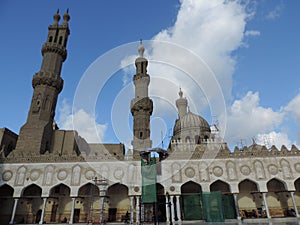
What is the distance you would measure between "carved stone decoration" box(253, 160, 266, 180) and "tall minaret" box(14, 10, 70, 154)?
82.3 ft

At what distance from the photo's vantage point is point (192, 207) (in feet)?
74.6

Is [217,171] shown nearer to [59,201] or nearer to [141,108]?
[141,108]

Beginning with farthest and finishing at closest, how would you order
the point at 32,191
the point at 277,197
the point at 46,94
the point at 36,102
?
1. the point at 46,94
2. the point at 36,102
3. the point at 32,191
4. the point at 277,197

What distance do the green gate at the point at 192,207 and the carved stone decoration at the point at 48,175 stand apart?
1453 centimetres

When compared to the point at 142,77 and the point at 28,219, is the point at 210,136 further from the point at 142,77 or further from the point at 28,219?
the point at 28,219

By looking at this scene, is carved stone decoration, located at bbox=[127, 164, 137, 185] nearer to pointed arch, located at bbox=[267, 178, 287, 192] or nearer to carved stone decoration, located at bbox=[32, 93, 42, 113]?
pointed arch, located at bbox=[267, 178, 287, 192]

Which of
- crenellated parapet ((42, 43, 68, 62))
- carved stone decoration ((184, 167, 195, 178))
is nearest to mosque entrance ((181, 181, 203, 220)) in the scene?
carved stone decoration ((184, 167, 195, 178))

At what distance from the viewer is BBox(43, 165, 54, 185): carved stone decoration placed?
23406 mm

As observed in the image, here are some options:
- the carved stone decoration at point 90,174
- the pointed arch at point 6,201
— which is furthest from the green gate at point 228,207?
the pointed arch at point 6,201

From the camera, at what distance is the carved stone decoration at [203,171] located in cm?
2344

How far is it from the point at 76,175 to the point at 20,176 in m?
6.07

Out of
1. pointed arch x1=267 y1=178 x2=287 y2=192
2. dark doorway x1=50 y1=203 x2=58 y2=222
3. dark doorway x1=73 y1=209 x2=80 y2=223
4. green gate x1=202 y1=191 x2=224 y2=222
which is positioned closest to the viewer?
green gate x1=202 y1=191 x2=224 y2=222

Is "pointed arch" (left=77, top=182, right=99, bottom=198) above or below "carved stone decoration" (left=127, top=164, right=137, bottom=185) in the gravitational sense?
below

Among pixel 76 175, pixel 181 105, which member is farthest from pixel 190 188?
pixel 181 105
